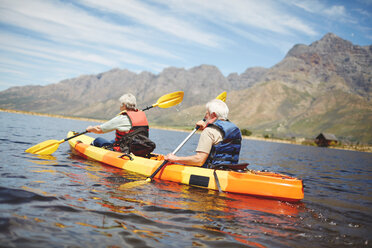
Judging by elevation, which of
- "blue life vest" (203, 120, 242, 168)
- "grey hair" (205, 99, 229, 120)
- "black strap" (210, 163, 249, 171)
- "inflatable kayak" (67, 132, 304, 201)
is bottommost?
"inflatable kayak" (67, 132, 304, 201)

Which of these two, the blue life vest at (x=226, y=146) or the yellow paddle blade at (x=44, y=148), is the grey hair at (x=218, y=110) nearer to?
the blue life vest at (x=226, y=146)

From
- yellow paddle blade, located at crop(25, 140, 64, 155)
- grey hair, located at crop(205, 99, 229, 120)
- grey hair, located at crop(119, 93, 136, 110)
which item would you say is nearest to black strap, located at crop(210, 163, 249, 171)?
grey hair, located at crop(205, 99, 229, 120)

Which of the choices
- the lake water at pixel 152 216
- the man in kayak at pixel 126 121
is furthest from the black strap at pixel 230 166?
the man in kayak at pixel 126 121

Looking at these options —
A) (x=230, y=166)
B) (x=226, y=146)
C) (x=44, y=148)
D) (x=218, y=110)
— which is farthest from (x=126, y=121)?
(x=44, y=148)

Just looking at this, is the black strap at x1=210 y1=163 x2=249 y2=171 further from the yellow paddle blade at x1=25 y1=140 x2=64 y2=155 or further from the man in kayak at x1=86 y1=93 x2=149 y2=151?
the yellow paddle blade at x1=25 y1=140 x2=64 y2=155

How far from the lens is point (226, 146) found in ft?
24.2

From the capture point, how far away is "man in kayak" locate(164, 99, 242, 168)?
23.5 feet

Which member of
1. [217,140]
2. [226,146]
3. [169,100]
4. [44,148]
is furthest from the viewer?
[169,100]

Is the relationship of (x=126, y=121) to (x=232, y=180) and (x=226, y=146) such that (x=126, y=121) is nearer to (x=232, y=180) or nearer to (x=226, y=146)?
(x=226, y=146)

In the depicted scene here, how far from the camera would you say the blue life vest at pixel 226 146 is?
7.16 metres

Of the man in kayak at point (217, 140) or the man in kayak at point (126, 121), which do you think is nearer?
the man in kayak at point (217, 140)

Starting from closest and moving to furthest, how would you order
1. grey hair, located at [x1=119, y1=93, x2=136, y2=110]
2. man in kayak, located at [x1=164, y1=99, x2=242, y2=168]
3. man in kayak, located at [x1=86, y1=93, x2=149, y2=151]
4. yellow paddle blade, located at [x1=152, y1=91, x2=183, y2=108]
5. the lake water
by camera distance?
the lake water, man in kayak, located at [x1=164, y1=99, x2=242, y2=168], man in kayak, located at [x1=86, y1=93, x2=149, y2=151], grey hair, located at [x1=119, y1=93, x2=136, y2=110], yellow paddle blade, located at [x1=152, y1=91, x2=183, y2=108]

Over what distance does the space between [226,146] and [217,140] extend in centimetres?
32

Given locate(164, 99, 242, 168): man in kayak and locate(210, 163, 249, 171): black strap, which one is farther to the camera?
locate(210, 163, 249, 171): black strap
